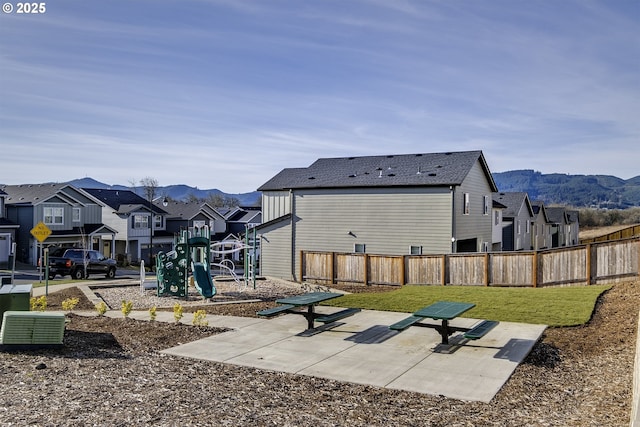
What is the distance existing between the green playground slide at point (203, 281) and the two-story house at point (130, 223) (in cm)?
3415

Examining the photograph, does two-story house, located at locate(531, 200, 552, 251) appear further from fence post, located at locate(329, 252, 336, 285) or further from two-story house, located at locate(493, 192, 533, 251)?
fence post, located at locate(329, 252, 336, 285)

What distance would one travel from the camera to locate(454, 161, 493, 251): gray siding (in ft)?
92.4

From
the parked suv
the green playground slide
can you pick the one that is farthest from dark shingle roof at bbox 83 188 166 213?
the green playground slide

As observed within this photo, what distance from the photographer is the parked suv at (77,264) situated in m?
31.8

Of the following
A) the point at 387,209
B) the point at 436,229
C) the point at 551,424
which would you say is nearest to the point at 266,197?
the point at 387,209

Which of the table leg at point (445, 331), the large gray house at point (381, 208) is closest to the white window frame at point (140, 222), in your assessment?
the large gray house at point (381, 208)

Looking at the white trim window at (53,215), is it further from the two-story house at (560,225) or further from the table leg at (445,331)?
the two-story house at (560,225)

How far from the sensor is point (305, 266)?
87.1 feet

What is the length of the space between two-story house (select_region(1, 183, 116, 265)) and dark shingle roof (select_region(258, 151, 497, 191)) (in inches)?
762

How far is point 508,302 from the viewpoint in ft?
50.4

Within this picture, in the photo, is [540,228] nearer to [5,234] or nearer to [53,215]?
[53,215]

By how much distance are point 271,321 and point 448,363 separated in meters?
4.78

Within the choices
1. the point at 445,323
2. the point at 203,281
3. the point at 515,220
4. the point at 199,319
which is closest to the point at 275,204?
the point at 203,281

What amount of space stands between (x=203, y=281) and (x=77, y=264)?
18.3 m
